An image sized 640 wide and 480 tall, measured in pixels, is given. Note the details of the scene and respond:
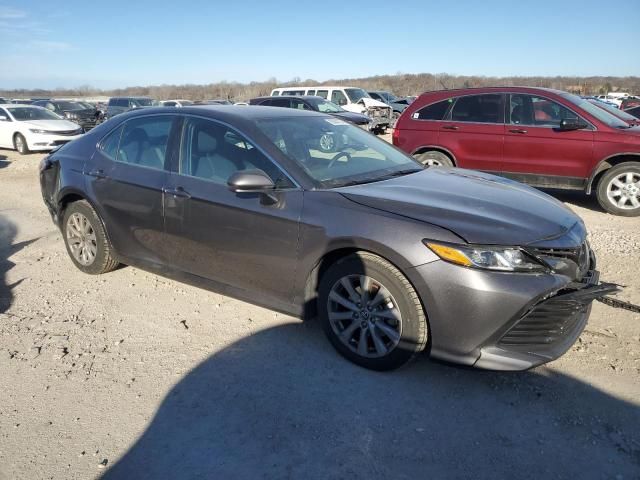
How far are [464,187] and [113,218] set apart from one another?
2.99m

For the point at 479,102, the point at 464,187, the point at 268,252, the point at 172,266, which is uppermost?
the point at 479,102

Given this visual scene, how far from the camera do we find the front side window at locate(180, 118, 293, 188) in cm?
345

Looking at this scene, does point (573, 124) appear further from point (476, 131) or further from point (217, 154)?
point (217, 154)

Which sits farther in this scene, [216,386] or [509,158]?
[509,158]

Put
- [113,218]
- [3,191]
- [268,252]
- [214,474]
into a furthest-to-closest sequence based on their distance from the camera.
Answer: [3,191] → [113,218] → [268,252] → [214,474]

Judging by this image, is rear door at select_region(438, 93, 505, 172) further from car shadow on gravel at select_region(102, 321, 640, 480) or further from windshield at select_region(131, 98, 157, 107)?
windshield at select_region(131, 98, 157, 107)

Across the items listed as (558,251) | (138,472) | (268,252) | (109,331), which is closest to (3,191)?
(109,331)

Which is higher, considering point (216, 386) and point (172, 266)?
point (172, 266)

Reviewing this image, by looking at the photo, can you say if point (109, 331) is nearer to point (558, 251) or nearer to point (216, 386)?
point (216, 386)

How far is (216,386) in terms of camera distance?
3.02 metres

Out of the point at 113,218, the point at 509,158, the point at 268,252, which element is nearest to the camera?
the point at 268,252

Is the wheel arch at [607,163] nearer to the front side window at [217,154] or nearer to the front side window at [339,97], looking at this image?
the front side window at [217,154]

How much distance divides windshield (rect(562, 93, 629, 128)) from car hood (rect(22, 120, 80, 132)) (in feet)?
45.9

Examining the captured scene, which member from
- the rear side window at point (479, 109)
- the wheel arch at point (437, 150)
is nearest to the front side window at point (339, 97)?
the wheel arch at point (437, 150)
